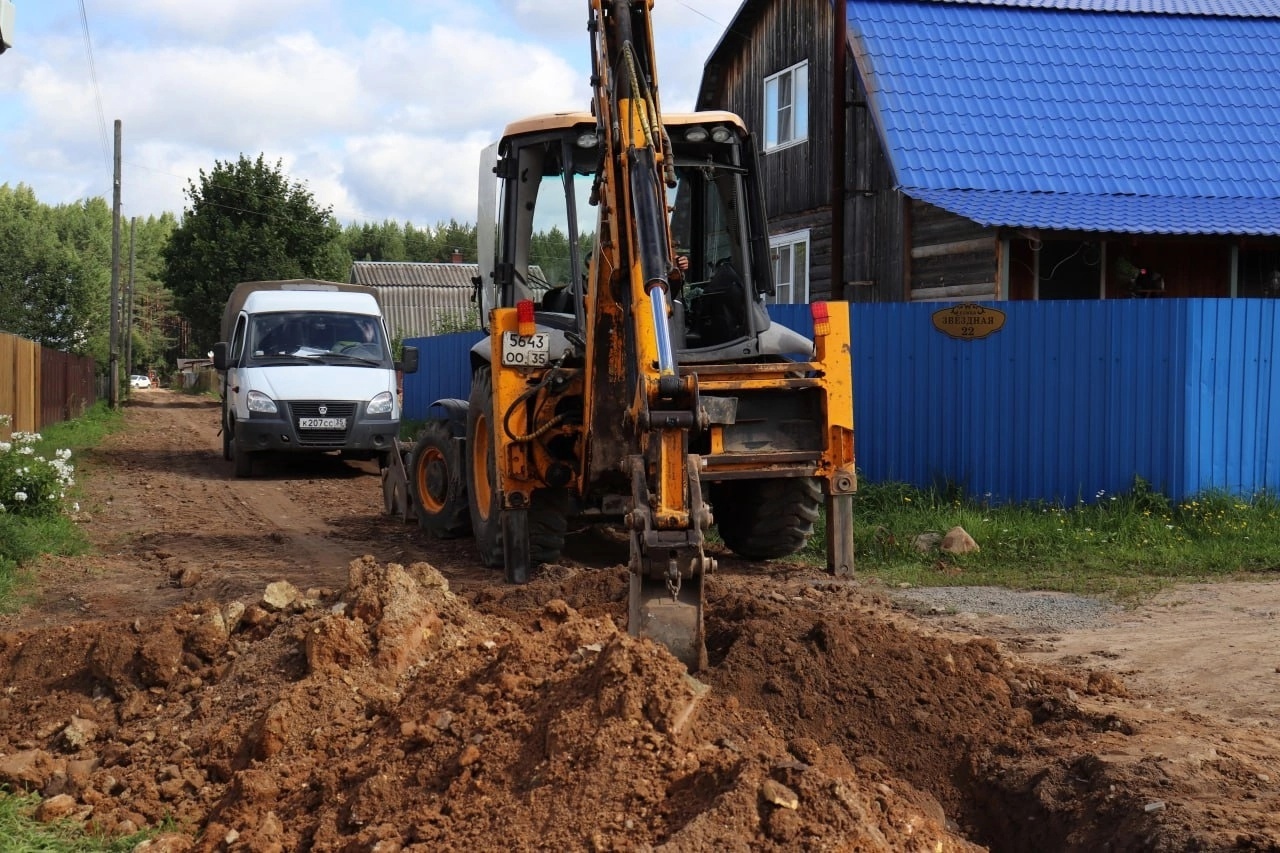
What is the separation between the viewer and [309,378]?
16.8 m

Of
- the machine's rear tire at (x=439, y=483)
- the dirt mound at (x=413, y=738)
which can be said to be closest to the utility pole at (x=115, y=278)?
the machine's rear tire at (x=439, y=483)

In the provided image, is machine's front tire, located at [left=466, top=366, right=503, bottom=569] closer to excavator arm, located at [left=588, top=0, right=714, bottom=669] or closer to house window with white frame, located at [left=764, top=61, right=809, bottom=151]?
excavator arm, located at [left=588, top=0, right=714, bottom=669]

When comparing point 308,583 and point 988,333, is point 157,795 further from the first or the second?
point 988,333

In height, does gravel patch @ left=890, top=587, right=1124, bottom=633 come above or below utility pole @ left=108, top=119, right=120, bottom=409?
below

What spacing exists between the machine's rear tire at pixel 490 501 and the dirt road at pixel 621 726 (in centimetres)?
125

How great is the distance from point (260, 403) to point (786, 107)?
9.80 metres

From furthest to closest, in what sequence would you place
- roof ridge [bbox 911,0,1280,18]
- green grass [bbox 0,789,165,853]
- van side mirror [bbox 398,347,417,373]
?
roof ridge [bbox 911,0,1280,18] < van side mirror [bbox 398,347,417,373] < green grass [bbox 0,789,165,853]

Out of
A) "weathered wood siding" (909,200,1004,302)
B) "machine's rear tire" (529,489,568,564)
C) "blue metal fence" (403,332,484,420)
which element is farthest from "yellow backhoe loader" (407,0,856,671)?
"blue metal fence" (403,332,484,420)

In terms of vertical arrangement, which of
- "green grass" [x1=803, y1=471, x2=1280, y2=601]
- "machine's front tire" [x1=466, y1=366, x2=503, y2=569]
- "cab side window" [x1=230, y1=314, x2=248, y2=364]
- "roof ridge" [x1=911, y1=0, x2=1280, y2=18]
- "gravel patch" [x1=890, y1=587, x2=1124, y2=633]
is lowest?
"gravel patch" [x1=890, y1=587, x2=1124, y2=633]

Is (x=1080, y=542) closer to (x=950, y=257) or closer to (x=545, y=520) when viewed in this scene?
(x=545, y=520)

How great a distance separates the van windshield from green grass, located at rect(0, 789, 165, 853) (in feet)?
41.0

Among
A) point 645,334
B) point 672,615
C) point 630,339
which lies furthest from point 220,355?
point 672,615

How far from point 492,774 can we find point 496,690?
0.67 metres

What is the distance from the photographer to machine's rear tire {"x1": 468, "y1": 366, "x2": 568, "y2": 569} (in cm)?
949
